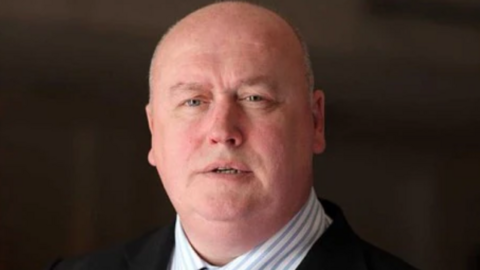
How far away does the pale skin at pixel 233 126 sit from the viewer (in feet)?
3.69

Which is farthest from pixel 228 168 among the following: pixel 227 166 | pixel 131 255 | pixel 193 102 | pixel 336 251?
pixel 131 255

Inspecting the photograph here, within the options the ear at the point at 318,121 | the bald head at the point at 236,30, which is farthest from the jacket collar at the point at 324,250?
the bald head at the point at 236,30

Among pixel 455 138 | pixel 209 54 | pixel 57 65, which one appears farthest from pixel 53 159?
pixel 455 138

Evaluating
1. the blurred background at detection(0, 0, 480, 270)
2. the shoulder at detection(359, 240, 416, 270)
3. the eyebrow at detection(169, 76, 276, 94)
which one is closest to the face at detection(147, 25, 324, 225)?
the eyebrow at detection(169, 76, 276, 94)

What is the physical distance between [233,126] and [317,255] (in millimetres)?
241

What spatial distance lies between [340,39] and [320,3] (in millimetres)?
78

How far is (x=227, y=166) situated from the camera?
1.12 meters

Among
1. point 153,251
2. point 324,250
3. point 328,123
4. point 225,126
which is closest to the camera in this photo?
point 225,126

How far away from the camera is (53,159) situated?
5.12ft

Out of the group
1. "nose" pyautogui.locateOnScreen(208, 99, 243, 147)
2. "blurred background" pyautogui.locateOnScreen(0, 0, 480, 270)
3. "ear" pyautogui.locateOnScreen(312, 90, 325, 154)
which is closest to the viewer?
"nose" pyautogui.locateOnScreen(208, 99, 243, 147)

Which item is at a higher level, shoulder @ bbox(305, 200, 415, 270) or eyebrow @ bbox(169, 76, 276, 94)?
eyebrow @ bbox(169, 76, 276, 94)

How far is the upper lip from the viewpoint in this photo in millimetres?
1114

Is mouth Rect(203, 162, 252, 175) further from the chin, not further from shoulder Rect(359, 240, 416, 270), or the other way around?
shoulder Rect(359, 240, 416, 270)

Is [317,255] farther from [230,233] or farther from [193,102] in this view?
[193,102]
